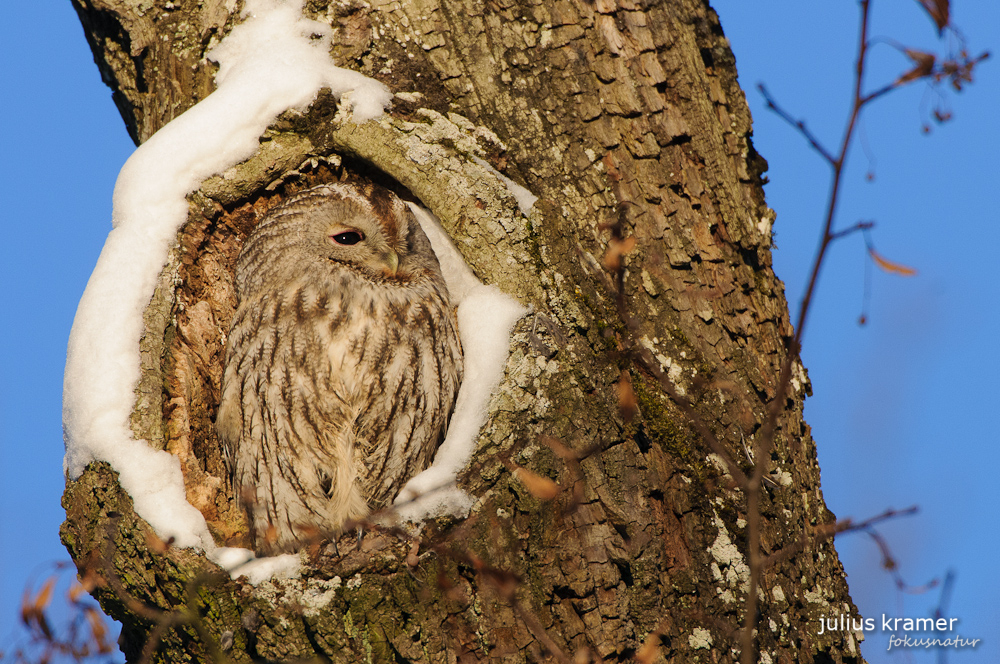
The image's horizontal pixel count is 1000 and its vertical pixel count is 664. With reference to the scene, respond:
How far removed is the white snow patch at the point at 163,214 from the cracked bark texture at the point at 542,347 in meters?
0.05

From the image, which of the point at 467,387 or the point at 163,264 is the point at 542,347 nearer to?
the point at 467,387

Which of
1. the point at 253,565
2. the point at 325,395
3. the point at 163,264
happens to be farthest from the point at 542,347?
the point at 163,264

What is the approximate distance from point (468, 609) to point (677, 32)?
212 cm

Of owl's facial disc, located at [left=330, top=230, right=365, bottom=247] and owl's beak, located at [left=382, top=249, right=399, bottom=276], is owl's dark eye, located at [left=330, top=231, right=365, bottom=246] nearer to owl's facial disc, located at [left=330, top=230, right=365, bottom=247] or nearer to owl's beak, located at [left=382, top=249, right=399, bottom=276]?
owl's facial disc, located at [left=330, top=230, right=365, bottom=247]

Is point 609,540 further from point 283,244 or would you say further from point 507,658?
point 283,244

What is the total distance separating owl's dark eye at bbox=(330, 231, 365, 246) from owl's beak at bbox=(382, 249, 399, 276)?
12 centimetres

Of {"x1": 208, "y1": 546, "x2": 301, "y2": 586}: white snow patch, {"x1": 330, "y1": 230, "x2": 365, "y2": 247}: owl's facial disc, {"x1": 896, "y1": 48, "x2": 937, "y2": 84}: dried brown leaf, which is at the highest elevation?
{"x1": 330, "y1": 230, "x2": 365, "y2": 247}: owl's facial disc

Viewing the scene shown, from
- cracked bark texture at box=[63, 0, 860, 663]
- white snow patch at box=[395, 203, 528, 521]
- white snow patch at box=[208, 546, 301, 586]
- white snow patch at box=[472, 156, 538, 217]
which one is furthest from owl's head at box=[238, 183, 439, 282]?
white snow patch at box=[208, 546, 301, 586]

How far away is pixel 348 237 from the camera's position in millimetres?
3090

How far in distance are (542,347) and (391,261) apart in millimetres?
870

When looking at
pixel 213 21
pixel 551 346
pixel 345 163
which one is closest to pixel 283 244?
pixel 345 163

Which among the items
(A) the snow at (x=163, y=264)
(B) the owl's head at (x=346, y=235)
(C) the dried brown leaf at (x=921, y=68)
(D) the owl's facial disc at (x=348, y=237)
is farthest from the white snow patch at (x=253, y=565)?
(C) the dried brown leaf at (x=921, y=68)

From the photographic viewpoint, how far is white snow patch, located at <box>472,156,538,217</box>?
2.64m

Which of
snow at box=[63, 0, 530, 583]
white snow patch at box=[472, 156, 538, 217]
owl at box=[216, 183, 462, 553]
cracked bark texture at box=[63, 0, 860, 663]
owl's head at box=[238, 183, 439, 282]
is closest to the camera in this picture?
cracked bark texture at box=[63, 0, 860, 663]
